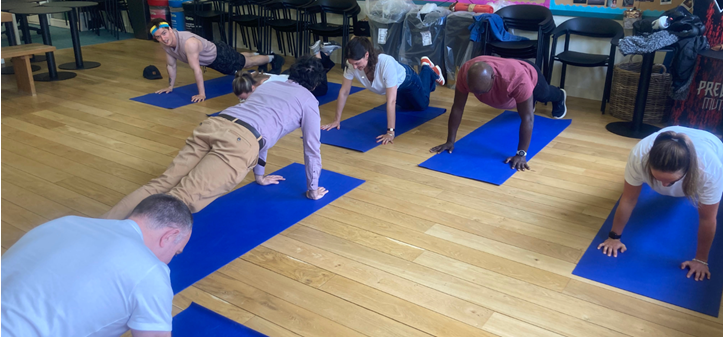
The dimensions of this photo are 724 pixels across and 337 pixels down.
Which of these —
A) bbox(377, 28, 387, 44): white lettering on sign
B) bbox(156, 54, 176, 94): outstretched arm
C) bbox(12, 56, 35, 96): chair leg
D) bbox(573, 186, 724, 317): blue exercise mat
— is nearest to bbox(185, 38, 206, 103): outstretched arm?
bbox(156, 54, 176, 94): outstretched arm

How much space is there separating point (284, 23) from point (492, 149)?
372 cm

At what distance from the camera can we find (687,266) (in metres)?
2.46

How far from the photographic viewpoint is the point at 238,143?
103 inches

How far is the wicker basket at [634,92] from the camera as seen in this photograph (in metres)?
4.45

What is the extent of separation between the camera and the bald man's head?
3.26 m

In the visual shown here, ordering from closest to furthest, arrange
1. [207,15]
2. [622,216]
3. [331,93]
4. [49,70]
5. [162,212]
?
[162,212] < [622,216] < [331,93] < [49,70] < [207,15]

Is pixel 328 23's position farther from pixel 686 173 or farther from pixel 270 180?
pixel 686 173

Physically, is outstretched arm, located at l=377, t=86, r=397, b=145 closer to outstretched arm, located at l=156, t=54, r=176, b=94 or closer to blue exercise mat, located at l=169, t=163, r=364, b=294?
blue exercise mat, located at l=169, t=163, r=364, b=294

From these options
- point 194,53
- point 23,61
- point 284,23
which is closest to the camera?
point 194,53

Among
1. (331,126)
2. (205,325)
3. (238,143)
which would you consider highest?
(238,143)

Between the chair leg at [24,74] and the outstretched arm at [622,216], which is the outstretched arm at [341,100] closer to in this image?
the outstretched arm at [622,216]

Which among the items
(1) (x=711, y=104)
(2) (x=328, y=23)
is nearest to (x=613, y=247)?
(1) (x=711, y=104)

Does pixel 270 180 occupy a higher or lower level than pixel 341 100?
lower

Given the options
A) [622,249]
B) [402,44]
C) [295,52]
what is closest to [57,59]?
[295,52]
